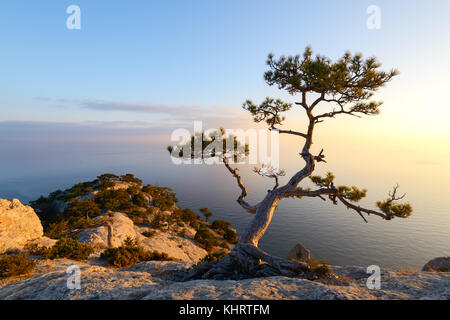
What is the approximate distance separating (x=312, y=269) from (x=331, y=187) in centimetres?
511

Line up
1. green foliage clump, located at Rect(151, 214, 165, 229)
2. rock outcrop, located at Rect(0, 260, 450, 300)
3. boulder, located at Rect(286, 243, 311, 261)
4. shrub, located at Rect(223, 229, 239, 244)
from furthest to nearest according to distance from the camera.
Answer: shrub, located at Rect(223, 229, 239, 244)
green foliage clump, located at Rect(151, 214, 165, 229)
boulder, located at Rect(286, 243, 311, 261)
rock outcrop, located at Rect(0, 260, 450, 300)

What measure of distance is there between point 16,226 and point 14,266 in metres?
6.06

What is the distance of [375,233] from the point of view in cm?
7219

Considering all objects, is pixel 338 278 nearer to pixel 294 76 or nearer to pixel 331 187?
pixel 331 187

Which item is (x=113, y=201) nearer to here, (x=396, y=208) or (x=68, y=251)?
(x=68, y=251)

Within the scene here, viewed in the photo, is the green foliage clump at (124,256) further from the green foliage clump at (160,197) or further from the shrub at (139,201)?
the green foliage clump at (160,197)

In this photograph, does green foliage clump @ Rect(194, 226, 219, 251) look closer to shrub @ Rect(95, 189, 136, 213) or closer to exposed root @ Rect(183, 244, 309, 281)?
shrub @ Rect(95, 189, 136, 213)

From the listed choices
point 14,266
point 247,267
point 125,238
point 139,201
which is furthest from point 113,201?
point 247,267

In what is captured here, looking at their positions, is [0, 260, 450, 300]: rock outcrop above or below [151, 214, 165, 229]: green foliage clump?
above

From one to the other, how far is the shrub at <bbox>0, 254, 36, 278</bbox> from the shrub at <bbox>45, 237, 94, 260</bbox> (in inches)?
96.7

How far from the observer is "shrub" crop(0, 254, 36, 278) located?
27.1 ft

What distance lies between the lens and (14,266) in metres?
8.38

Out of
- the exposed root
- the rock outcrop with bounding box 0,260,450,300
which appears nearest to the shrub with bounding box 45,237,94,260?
the rock outcrop with bounding box 0,260,450,300
